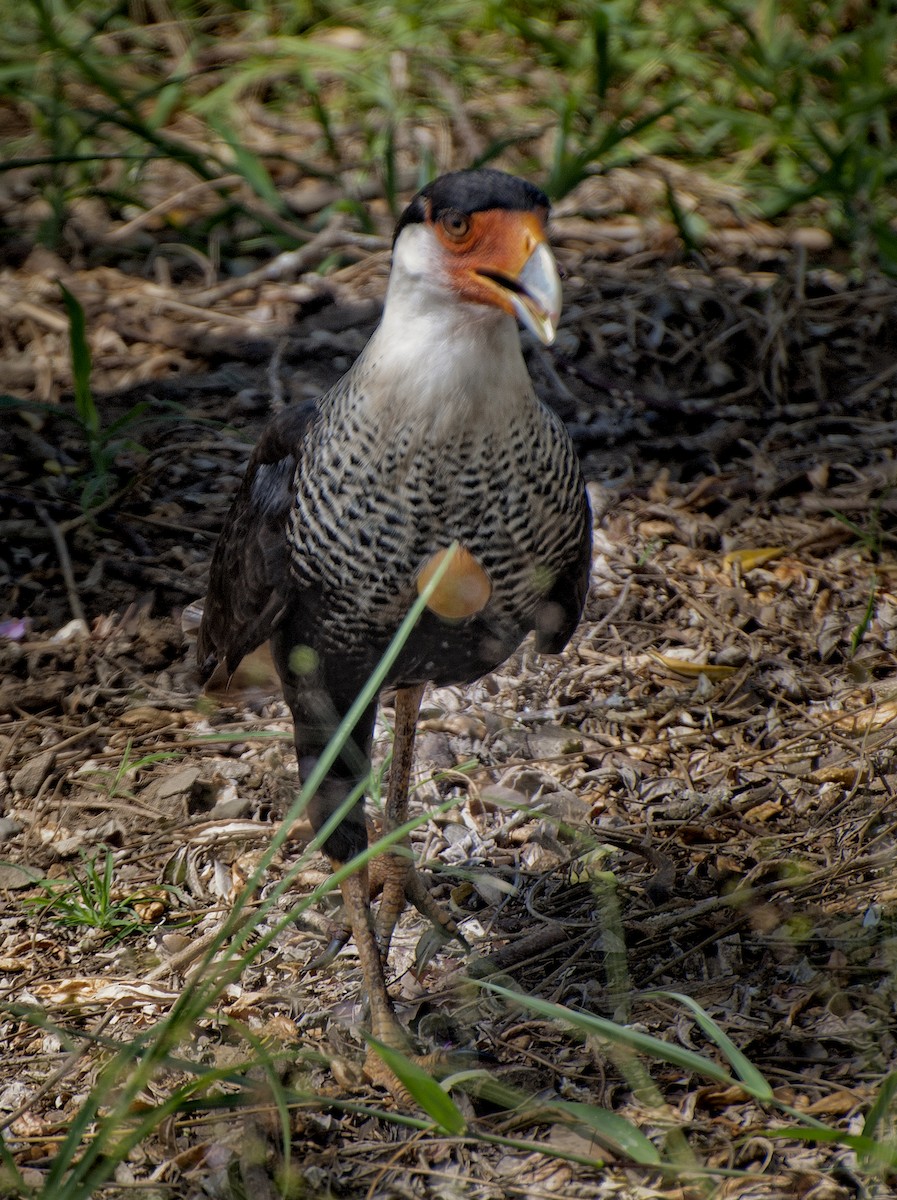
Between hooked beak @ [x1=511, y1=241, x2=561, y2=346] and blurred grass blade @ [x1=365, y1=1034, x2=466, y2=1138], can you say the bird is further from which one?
blurred grass blade @ [x1=365, y1=1034, x2=466, y2=1138]

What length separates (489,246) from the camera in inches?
113

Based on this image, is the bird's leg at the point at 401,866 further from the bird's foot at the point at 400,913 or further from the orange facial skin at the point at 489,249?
the orange facial skin at the point at 489,249

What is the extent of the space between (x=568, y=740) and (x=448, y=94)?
3970mm

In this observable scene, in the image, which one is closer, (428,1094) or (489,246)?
(428,1094)

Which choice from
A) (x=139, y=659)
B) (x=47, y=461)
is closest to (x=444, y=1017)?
(x=139, y=659)

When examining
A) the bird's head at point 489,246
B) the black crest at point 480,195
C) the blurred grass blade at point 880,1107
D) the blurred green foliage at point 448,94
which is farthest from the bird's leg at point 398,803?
the blurred green foliage at point 448,94

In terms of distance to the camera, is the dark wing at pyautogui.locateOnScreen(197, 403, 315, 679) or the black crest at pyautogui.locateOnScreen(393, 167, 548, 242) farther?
the dark wing at pyautogui.locateOnScreen(197, 403, 315, 679)

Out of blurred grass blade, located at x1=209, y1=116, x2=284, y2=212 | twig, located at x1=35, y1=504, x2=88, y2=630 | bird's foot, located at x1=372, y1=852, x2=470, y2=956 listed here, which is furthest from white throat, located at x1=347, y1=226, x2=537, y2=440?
blurred grass blade, located at x1=209, y1=116, x2=284, y2=212

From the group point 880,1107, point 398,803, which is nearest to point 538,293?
point 398,803

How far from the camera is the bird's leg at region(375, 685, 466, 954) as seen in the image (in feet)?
11.9

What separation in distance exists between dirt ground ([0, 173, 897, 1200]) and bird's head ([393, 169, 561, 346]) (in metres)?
1.06

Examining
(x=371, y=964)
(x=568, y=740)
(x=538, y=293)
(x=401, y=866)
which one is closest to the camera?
(x=538, y=293)

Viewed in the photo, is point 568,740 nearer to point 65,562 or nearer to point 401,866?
point 401,866

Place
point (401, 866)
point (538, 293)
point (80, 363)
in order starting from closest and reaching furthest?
1. point (538, 293)
2. point (401, 866)
3. point (80, 363)
